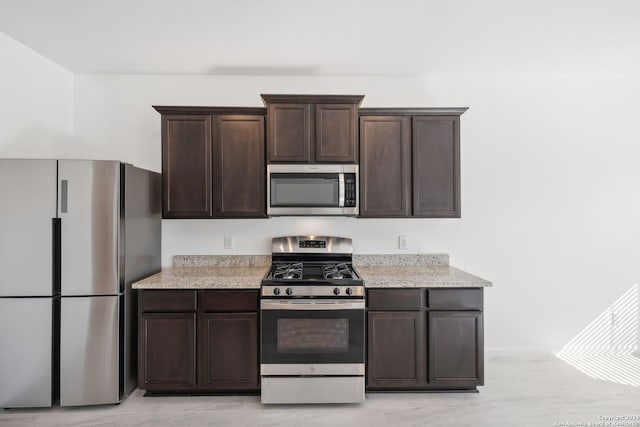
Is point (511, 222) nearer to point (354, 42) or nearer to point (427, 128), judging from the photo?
point (427, 128)

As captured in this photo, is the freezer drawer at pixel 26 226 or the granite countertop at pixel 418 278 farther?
the granite countertop at pixel 418 278

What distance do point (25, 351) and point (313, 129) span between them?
2.66 meters

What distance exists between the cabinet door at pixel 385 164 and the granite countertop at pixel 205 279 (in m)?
1.09

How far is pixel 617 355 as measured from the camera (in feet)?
11.5

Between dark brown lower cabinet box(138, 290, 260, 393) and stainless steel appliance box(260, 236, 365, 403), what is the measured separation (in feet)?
0.53

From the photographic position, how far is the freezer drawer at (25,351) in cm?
251

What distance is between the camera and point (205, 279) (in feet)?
9.30

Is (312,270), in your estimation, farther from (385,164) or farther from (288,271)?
(385,164)

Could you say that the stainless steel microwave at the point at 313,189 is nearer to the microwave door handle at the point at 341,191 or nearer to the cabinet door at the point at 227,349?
the microwave door handle at the point at 341,191

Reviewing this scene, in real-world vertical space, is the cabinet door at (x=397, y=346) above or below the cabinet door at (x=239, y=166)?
below

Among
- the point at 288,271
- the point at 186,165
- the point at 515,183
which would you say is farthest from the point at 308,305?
the point at 515,183

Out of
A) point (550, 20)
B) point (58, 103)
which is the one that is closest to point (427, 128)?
point (550, 20)

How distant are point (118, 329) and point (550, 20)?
3.80 meters

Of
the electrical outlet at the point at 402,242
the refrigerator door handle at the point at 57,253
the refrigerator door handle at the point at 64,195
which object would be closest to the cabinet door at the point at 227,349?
the refrigerator door handle at the point at 57,253
